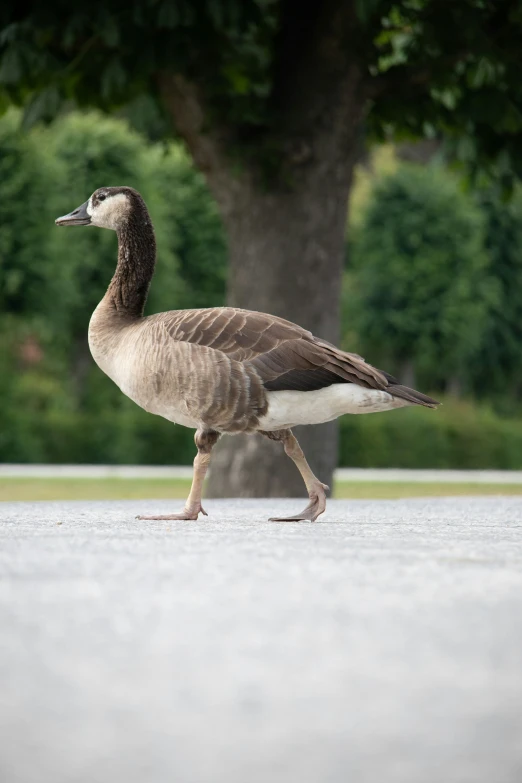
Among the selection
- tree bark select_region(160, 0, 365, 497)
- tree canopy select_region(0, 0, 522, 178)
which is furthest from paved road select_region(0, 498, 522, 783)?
tree bark select_region(160, 0, 365, 497)

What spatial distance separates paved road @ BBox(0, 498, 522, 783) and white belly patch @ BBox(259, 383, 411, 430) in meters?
1.84

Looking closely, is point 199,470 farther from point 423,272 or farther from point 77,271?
point 423,272

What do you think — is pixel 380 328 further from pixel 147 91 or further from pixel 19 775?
pixel 19 775

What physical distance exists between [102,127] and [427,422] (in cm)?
1427

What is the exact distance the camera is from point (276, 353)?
7559mm

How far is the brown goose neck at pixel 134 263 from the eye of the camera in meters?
8.91

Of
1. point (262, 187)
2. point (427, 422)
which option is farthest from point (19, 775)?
point (427, 422)

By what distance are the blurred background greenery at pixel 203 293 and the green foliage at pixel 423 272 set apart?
59 mm

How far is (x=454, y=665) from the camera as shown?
334 cm

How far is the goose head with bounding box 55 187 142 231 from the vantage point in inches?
356

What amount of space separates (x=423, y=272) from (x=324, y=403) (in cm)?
4375

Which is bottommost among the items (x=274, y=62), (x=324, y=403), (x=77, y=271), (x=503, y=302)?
(x=324, y=403)

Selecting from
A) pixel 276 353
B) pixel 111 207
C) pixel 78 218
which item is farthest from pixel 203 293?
pixel 276 353

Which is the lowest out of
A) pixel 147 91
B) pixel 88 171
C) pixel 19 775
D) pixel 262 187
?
pixel 19 775
